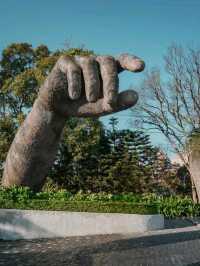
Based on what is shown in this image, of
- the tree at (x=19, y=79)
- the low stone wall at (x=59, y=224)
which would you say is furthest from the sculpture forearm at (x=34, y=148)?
the tree at (x=19, y=79)

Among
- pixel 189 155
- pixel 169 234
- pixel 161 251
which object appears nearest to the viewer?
pixel 161 251

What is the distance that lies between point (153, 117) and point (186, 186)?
11888 millimetres

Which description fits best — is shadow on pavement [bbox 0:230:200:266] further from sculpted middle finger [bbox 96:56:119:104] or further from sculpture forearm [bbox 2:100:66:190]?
sculpted middle finger [bbox 96:56:119:104]

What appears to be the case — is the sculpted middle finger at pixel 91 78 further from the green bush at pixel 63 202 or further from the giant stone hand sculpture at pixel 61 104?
the green bush at pixel 63 202

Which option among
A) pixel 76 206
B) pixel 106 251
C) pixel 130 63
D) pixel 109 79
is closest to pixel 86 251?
pixel 106 251

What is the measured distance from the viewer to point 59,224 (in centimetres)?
1034

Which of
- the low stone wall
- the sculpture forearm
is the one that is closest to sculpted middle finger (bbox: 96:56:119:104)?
the sculpture forearm

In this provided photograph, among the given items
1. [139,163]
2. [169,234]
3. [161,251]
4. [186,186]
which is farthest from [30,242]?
[186,186]

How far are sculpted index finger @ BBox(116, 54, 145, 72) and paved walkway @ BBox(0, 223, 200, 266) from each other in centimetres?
369

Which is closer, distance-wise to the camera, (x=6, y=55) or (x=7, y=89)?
(x=7, y=89)

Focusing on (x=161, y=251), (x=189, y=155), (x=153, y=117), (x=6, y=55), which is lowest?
(x=161, y=251)

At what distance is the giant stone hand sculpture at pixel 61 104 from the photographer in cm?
890

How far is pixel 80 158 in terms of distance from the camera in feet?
87.0

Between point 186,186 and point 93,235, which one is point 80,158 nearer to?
point 186,186
